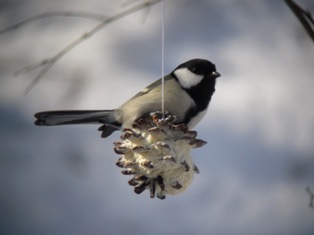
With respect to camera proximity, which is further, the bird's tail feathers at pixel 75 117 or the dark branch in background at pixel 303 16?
the bird's tail feathers at pixel 75 117

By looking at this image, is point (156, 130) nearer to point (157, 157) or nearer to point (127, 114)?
point (157, 157)

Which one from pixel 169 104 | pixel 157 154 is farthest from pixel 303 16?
pixel 169 104

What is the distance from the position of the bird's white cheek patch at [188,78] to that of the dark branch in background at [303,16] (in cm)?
87

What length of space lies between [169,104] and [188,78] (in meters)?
0.19

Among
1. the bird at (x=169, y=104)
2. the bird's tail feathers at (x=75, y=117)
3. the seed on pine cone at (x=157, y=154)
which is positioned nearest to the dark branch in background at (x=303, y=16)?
the seed on pine cone at (x=157, y=154)

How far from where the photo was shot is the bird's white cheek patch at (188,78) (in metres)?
A: 1.90

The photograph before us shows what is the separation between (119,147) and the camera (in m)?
1.47

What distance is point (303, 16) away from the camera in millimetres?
1007

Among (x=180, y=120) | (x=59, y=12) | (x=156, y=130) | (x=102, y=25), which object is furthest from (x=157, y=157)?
(x=59, y=12)

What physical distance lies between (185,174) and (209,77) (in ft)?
1.68

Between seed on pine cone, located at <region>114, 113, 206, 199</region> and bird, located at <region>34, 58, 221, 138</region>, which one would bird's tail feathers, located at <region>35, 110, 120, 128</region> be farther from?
seed on pine cone, located at <region>114, 113, 206, 199</region>

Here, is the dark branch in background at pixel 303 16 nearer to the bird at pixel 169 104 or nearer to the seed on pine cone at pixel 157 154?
the seed on pine cone at pixel 157 154

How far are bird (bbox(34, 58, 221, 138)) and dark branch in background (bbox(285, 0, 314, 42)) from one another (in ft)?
2.49

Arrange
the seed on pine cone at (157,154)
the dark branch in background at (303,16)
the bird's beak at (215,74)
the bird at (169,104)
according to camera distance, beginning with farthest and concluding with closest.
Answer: the bird's beak at (215,74) → the bird at (169,104) → the seed on pine cone at (157,154) → the dark branch in background at (303,16)
